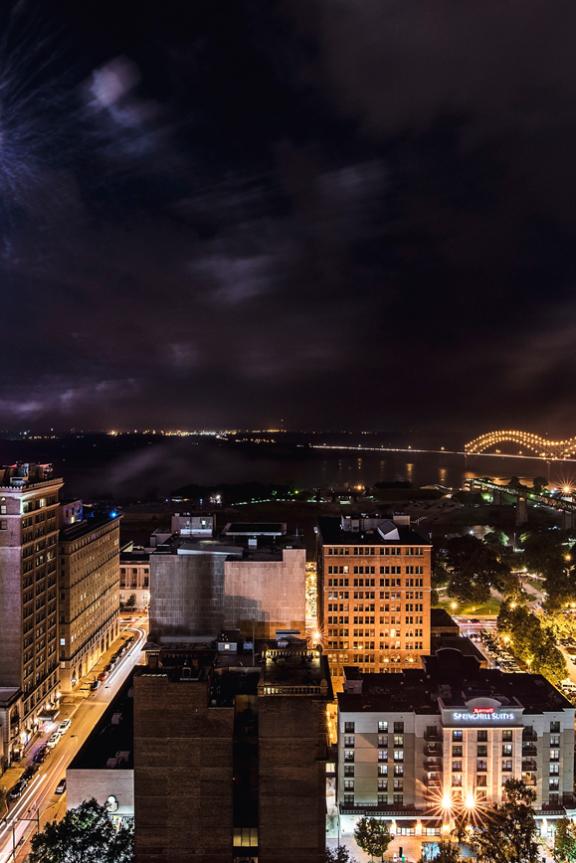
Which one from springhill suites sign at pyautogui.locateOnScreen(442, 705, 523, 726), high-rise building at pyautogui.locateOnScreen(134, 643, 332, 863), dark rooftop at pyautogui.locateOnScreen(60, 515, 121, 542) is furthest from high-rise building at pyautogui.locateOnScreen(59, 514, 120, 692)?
springhill suites sign at pyautogui.locateOnScreen(442, 705, 523, 726)

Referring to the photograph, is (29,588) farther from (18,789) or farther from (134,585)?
(134,585)

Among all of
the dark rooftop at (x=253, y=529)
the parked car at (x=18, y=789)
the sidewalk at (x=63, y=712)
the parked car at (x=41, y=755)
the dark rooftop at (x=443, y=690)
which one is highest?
the dark rooftop at (x=253, y=529)

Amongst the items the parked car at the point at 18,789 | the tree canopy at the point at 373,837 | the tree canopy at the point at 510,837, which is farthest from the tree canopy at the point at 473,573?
the parked car at the point at 18,789

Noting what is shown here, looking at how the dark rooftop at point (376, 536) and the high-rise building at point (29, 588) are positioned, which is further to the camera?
the dark rooftop at point (376, 536)

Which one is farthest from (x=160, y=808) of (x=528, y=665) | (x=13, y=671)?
(x=528, y=665)

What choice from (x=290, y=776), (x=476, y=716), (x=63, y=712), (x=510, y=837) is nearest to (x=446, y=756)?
(x=476, y=716)

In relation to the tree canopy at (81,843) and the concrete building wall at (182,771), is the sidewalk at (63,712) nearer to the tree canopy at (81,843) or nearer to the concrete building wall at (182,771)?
the tree canopy at (81,843)

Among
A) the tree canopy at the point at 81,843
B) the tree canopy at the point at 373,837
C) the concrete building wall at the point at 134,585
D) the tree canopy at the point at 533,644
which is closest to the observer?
the tree canopy at the point at 81,843
